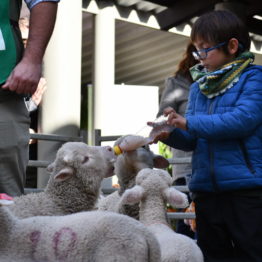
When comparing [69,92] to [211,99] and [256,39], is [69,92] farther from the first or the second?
[256,39]

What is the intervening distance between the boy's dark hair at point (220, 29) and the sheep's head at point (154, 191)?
26.3 inches

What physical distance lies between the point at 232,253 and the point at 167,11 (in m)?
6.48

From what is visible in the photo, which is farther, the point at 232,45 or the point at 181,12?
the point at 181,12

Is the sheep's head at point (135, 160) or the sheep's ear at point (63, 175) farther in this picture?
the sheep's head at point (135, 160)

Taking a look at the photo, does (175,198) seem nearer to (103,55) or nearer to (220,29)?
(220,29)

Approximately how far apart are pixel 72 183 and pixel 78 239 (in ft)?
3.34

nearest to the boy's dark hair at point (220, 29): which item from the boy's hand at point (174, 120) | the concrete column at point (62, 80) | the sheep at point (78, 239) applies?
the boy's hand at point (174, 120)

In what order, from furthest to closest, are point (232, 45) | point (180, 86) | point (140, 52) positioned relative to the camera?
point (140, 52) < point (180, 86) < point (232, 45)

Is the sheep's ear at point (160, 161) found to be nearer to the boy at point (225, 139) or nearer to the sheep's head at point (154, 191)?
the boy at point (225, 139)

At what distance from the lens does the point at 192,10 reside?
8.62 meters

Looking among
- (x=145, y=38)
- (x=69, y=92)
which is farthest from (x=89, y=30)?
(x=69, y=92)

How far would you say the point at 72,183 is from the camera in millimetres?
2844

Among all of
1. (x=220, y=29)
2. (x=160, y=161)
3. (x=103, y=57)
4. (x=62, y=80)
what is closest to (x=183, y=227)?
(x=160, y=161)

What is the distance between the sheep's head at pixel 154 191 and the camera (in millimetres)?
2705
